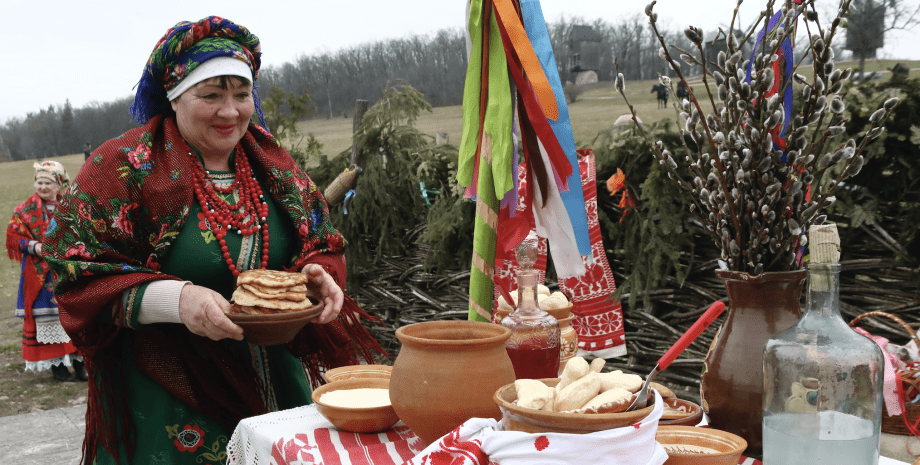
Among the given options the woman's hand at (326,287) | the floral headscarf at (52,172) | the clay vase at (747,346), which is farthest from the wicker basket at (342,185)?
the clay vase at (747,346)

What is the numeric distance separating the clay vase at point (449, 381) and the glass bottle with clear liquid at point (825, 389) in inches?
17.0

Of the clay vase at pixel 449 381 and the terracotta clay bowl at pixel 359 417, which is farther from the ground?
the clay vase at pixel 449 381

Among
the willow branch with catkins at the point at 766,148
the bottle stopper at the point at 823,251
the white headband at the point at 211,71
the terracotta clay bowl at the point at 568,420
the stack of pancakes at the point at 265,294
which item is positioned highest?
the white headband at the point at 211,71

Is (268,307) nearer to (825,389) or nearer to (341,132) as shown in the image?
(825,389)

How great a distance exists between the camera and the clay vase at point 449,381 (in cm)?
106

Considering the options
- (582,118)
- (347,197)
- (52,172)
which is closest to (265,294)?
(582,118)

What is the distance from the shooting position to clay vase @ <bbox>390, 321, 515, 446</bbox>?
106 centimetres

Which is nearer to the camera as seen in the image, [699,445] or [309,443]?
[699,445]

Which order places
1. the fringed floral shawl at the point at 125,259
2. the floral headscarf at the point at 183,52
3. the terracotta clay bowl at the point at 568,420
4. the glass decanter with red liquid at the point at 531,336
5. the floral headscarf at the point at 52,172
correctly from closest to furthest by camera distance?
Answer: the terracotta clay bowl at the point at 568,420
the glass decanter with red liquid at the point at 531,336
the fringed floral shawl at the point at 125,259
the floral headscarf at the point at 183,52
the floral headscarf at the point at 52,172

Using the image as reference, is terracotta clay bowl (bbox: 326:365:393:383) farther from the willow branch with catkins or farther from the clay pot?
the willow branch with catkins

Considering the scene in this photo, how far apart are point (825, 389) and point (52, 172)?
6688 mm

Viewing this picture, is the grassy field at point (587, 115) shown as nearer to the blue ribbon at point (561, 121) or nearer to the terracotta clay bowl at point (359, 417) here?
the blue ribbon at point (561, 121)

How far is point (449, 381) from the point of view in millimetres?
1062

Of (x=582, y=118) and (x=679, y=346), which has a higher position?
(x=582, y=118)
